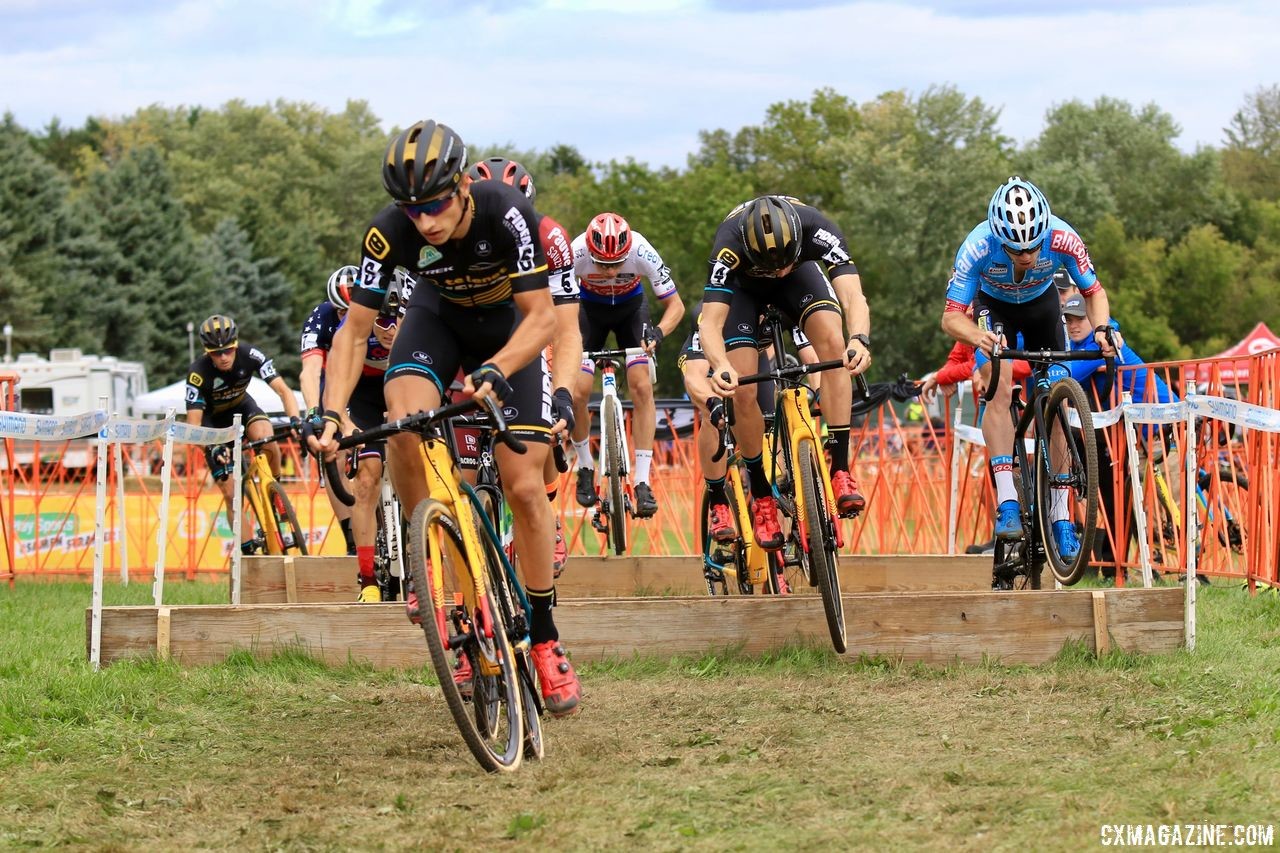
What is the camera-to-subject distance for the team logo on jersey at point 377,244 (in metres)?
6.36

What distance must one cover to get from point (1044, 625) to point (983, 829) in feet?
10.4

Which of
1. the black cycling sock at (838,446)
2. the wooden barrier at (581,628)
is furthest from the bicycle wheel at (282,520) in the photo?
the black cycling sock at (838,446)

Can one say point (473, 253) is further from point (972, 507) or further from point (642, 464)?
point (972, 507)

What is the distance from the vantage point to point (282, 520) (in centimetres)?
1391

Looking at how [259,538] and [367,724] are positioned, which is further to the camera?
[259,538]

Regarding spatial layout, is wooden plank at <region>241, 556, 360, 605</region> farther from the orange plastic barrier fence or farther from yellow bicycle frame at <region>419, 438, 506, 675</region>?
yellow bicycle frame at <region>419, 438, 506, 675</region>

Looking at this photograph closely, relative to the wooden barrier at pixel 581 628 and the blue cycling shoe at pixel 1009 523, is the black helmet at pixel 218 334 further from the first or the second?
the blue cycling shoe at pixel 1009 523

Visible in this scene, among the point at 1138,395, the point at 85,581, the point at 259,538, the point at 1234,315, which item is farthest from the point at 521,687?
the point at 1234,315

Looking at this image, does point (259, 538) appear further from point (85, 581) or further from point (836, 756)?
point (836, 756)

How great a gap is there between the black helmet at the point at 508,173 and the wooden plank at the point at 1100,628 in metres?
3.89

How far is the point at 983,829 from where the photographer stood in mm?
4664

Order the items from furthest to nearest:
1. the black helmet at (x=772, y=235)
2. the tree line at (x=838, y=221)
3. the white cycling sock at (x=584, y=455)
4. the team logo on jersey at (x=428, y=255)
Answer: the tree line at (x=838, y=221) → the white cycling sock at (x=584, y=455) → the black helmet at (x=772, y=235) → the team logo on jersey at (x=428, y=255)

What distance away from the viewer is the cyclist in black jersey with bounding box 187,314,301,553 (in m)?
14.1

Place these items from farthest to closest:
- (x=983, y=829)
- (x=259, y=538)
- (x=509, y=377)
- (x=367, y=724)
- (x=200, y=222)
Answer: (x=200, y=222) → (x=259, y=538) → (x=367, y=724) → (x=509, y=377) → (x=983, y=829)
